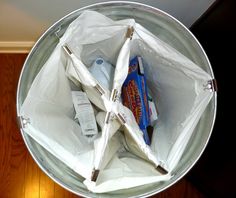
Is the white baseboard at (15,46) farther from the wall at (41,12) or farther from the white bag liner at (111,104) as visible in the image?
the white bag liner at (111,104)

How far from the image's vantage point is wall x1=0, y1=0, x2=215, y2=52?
2.46ft

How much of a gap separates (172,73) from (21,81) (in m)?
0.27

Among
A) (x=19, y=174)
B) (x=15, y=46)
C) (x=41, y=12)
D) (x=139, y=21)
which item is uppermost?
(x=139, y=21)

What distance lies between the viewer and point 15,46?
946 mm

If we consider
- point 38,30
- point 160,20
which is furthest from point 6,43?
point 160,20

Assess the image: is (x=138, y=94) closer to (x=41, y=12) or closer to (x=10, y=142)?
(x=41, y=12)

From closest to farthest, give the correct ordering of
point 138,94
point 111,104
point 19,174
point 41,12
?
point 111,104, point 138,94, point 41,12, point 19,174

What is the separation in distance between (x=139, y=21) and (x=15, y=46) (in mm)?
436

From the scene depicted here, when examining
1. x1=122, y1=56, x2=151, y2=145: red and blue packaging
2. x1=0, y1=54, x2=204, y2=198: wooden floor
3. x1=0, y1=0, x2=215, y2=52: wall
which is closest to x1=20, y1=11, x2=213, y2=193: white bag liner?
x1=122, y1=56, x2=151, y2=145: red and blue packaging

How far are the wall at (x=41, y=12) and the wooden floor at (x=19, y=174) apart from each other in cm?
18

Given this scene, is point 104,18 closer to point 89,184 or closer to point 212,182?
point 89,184

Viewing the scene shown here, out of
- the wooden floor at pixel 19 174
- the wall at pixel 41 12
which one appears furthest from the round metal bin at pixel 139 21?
the wooden floor at pixel 19 174

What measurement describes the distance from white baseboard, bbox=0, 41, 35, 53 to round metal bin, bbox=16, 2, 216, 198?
0.35m

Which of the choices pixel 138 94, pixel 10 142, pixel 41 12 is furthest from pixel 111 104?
pixel 10 142
